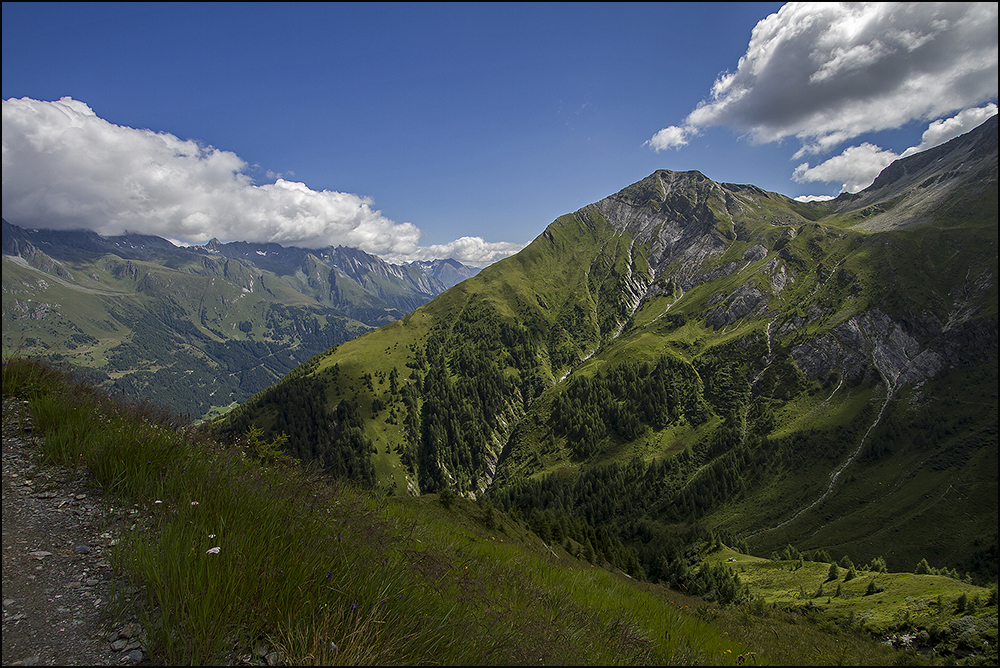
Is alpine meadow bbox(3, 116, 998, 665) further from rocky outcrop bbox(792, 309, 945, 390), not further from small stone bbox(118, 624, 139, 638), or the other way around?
rocky outcrop bbox(792, 309, 945, 390)

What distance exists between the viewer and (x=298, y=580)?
5.28 meters

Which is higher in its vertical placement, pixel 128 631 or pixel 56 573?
pixel 56 573

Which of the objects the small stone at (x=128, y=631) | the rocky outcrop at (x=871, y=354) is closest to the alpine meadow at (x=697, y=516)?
the small stone at (x=128, y=631)

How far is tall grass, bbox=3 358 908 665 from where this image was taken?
4859 millimetres

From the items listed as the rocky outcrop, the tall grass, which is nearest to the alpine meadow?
the tall grass

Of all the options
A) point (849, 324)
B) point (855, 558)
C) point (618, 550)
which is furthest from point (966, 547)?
point (849, 324)

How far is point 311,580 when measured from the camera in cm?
537

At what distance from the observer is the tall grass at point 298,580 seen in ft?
15.9

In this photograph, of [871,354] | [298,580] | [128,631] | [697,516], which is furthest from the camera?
[871,354]

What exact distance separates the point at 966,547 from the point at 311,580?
158 m

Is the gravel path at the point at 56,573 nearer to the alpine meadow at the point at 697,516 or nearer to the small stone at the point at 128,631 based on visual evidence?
the small stone at the point at 128,631

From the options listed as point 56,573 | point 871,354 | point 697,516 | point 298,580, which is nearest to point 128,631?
point 56,573

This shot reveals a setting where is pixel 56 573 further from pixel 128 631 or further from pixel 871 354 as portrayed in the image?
pixel 871 354

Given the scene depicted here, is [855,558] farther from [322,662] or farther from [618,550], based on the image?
[322,662]
